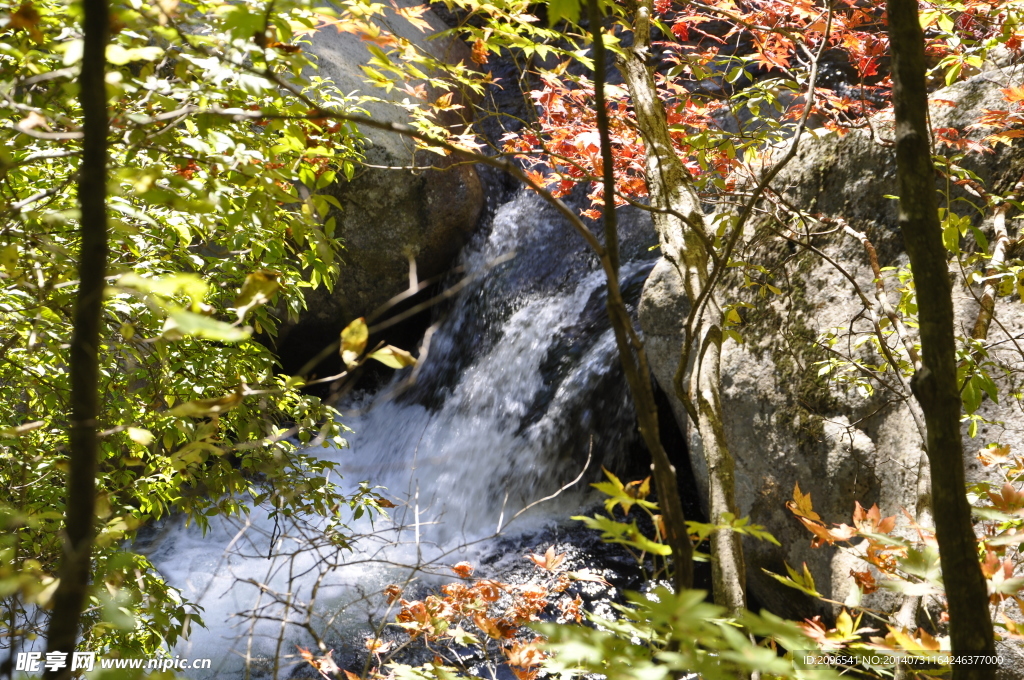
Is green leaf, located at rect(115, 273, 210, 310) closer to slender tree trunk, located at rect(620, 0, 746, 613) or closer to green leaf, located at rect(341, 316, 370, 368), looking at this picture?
green leaf, located at rect(341, 316, 370, 368)

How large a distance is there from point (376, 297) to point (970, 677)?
23.7ft

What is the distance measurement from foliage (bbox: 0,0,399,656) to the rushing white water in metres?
2.06

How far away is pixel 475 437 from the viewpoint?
6.52 m

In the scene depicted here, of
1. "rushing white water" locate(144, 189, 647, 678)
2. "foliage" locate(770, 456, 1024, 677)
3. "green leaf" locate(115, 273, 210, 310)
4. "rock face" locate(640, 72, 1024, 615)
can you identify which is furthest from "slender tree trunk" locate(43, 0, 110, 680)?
"rushing white water" locate(144, 189, 647, 678)

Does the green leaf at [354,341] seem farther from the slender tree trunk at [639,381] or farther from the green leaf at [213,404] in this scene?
the slender tree trunk at [639,381]

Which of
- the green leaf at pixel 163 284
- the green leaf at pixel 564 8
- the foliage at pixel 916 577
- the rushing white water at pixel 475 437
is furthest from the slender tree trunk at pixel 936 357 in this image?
the rushing white water at pixel 475 437

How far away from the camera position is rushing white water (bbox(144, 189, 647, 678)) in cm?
482

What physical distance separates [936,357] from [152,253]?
7.80ft

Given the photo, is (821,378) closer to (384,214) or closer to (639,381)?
(639,381)

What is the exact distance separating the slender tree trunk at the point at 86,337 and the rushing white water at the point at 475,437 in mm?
3675

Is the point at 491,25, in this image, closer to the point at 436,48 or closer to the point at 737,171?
the point at 737,171

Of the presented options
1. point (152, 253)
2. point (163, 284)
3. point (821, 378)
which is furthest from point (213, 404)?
point (821, 378)

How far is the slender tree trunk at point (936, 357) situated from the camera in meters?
0.87

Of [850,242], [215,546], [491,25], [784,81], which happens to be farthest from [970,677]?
[215,546]
